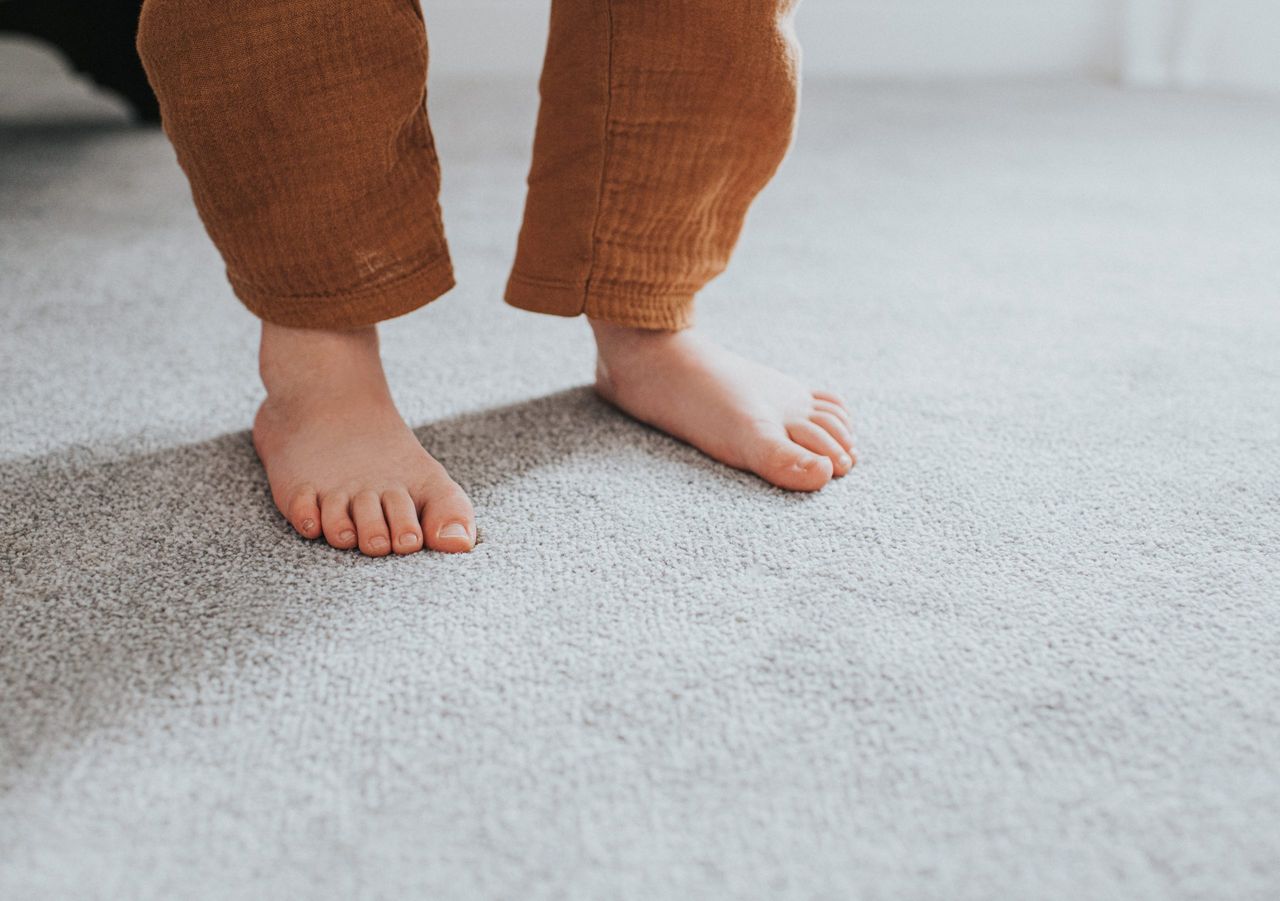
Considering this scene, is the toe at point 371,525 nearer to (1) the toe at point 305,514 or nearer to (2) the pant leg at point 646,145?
(1) the toe at point 305,514

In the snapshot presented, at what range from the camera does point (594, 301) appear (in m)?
0.70

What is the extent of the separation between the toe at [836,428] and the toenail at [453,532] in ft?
0.85

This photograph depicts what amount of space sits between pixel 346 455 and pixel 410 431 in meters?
0.06

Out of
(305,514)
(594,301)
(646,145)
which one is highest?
(646,145)

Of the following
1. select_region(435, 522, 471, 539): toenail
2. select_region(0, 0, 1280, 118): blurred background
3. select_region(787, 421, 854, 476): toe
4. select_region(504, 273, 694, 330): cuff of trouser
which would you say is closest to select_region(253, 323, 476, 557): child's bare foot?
select_region(435, 522, 471, 539): toenail

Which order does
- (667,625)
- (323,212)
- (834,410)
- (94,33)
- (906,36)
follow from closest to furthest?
1. (667,625)
2. (323,212)
3. (834,410)
4. (94,33)
5. (906,36)

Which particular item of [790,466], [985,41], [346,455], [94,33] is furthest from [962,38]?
[346,455]

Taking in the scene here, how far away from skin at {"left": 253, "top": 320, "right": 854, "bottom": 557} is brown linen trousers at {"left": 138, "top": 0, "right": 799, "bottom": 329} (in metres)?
0.04

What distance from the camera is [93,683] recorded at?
0.49m

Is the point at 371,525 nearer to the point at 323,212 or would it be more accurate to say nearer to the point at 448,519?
the point at 448,519

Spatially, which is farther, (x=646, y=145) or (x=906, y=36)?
(x=906, y=36)

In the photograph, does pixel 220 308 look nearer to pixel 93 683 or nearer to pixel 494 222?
pixel 494 222

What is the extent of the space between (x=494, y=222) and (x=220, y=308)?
1.26ft

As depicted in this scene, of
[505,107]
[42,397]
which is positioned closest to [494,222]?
[42,397]
